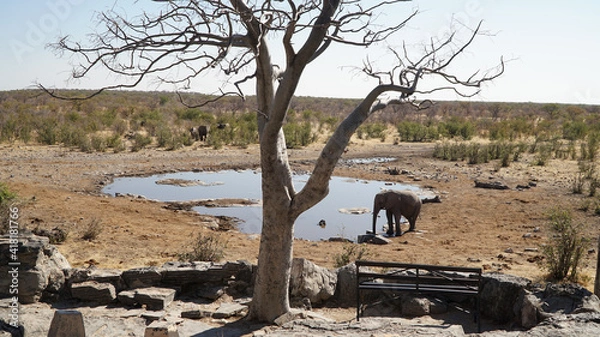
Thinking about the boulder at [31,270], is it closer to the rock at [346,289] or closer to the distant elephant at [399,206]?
the rock at [346,289]

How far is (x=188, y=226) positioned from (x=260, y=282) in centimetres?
623

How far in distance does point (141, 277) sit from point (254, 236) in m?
4.46

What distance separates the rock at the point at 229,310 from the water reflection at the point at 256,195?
17.9 ft

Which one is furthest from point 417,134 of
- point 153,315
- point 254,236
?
point 153,315

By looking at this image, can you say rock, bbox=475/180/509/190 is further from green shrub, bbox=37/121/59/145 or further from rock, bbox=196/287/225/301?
green shrub, bbox=37/121/59/145

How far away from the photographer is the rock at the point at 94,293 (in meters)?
7.49

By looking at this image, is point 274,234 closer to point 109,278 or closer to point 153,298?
→ point 153,298

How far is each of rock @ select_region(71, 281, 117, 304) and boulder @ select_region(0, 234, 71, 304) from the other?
0.28 metres

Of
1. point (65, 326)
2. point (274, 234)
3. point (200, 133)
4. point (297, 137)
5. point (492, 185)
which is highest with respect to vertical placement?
point (200, 133)

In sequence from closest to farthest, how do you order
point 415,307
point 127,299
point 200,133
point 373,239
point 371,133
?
point 127,299 < point 415,307 < point 373,239 < point 200,133 < point 371,133

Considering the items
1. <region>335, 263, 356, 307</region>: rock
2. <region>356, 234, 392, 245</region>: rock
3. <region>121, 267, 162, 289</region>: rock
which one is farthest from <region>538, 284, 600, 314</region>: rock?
<region>356, 234, 392, 245</region>: rock

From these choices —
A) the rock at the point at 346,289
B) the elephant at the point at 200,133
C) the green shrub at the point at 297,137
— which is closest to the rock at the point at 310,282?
the rock at the point at 346,289

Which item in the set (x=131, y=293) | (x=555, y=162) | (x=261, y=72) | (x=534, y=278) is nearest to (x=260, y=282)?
(x=131, y=293)

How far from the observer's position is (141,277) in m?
7.84
